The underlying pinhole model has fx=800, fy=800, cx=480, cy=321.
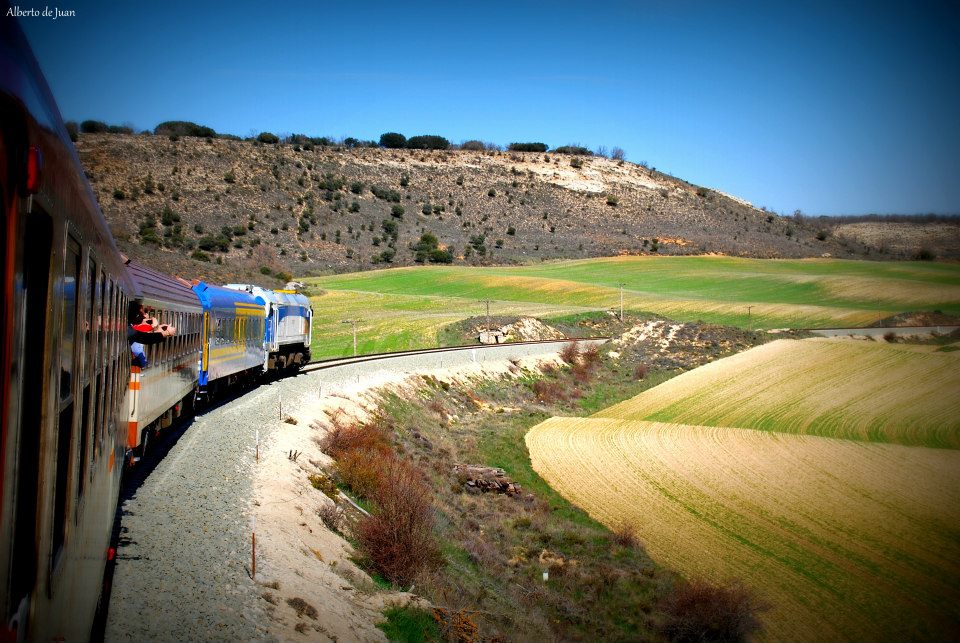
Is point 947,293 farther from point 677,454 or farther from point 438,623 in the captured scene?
point 438,623

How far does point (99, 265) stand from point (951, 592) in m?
16.9

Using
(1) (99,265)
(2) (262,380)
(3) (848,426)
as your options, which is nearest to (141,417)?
(1) (99,265)

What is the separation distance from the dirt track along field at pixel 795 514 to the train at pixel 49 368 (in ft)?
44.0

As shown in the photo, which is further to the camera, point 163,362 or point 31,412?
point 163,362

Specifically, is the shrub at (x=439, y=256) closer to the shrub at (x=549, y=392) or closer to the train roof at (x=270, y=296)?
the shrub at (x=549, y=392)

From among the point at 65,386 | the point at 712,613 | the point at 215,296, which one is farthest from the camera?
the point at 215,296

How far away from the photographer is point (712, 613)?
15352 mm

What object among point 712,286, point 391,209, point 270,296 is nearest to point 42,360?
point 270,296

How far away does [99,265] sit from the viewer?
5656 millimetres

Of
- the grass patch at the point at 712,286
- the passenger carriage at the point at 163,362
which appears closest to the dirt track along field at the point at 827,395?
the grass patch at the point at 712,286

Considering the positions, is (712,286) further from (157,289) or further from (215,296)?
(157,289)

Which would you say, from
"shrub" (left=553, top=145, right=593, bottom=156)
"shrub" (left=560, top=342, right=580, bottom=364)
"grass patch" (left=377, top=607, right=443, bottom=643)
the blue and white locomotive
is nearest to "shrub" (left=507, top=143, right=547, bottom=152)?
"shrub" (left=553, top=145, right=593, bottom=156)

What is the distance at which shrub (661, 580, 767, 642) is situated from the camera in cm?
1512

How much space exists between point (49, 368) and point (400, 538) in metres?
12.3
